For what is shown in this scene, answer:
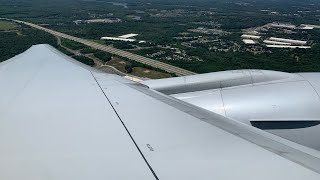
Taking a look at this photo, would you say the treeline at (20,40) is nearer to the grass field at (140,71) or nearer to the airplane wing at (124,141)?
the grass field at (140,71)

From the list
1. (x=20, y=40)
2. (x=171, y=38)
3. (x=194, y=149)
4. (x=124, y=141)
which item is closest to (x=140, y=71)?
(x=20, y=40)

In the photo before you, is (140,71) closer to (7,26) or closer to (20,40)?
(20,40)

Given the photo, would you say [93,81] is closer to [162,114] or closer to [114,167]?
[162,114]

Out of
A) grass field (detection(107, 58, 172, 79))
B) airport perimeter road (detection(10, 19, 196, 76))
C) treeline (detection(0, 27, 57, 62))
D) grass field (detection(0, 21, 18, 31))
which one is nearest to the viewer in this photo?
grass field (detection(107, 58, 172, 79))

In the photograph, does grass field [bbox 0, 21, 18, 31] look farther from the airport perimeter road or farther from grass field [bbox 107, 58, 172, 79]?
grass field [bbox 107, 58, 172, 79]

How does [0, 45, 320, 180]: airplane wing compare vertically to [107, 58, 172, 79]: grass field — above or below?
above

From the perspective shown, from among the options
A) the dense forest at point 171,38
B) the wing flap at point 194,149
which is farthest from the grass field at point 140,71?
the wing flap at point 194,149

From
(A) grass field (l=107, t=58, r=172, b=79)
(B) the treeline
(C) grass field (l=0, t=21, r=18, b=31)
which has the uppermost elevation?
(A) grass field (l=107, t=58, r=172, b=79)

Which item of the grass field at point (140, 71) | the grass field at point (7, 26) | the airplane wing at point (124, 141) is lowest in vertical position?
the grass field at point (7, 26)

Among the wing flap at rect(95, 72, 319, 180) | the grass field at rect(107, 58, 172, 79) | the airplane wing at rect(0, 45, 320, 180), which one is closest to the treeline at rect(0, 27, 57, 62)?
the grass field at rect(107, 58, 172, 79)
